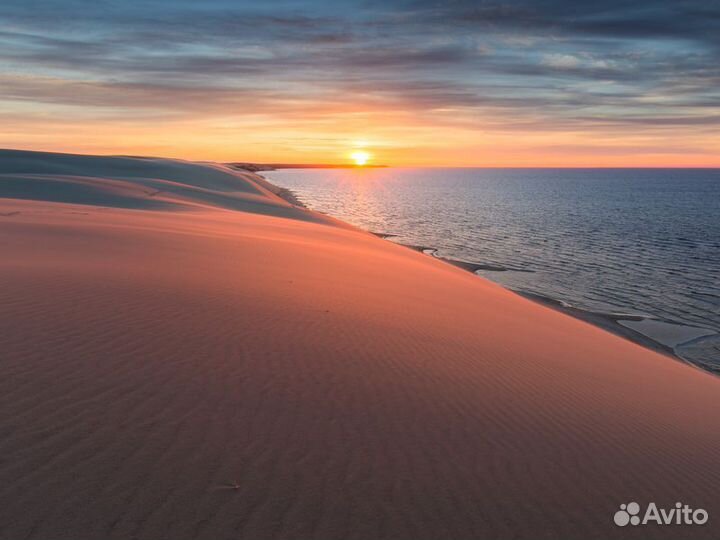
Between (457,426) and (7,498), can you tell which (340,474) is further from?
(7,498)

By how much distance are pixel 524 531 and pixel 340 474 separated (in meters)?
1.32

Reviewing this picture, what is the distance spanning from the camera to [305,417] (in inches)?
193

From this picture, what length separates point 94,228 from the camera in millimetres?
14625
